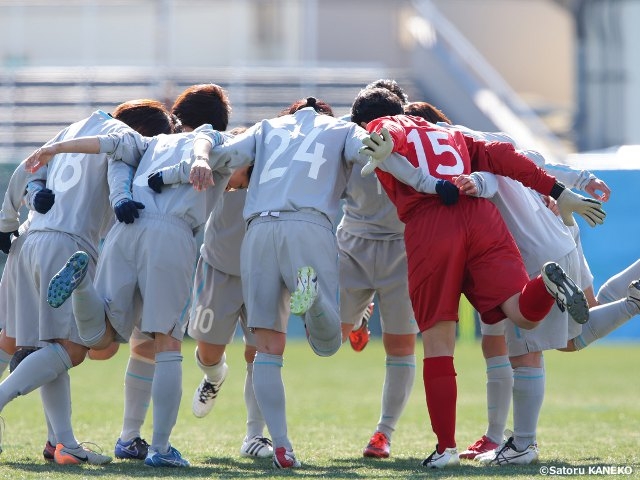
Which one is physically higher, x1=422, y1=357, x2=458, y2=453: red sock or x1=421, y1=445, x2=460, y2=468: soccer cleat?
x1=422, y1=357, x2=458, y2=453: red sock

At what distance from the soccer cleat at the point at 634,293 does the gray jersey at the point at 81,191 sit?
106 inches

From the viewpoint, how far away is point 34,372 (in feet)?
19.0

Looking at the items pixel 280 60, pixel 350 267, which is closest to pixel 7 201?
pixel 350 267

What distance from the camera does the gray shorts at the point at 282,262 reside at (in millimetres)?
5793

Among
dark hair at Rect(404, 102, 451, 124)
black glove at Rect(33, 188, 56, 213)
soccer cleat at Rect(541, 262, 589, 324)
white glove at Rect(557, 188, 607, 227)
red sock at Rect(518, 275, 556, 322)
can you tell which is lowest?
red sock at Rect(518, 275, 556, 322)

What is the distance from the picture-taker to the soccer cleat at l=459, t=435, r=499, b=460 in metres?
6.29

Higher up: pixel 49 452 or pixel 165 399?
pixel 165 399

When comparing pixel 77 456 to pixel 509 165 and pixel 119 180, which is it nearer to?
pixel 119 180

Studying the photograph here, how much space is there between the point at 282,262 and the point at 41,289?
3.88 feet

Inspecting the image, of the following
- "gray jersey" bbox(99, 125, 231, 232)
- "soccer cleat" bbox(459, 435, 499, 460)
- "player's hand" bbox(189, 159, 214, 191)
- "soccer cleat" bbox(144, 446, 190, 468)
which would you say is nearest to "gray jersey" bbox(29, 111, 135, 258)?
"gray jersey" bbox(99, 125, 231, 232)

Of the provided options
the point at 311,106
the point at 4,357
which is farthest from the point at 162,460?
the point at 311,106

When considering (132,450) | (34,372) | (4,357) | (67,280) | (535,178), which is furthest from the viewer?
(4,357)

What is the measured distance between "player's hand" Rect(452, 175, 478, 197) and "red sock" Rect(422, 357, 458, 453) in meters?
0.78

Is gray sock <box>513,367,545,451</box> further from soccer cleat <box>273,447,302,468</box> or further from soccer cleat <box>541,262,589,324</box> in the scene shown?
soccer cleat <box>273,447,302,468</box>
